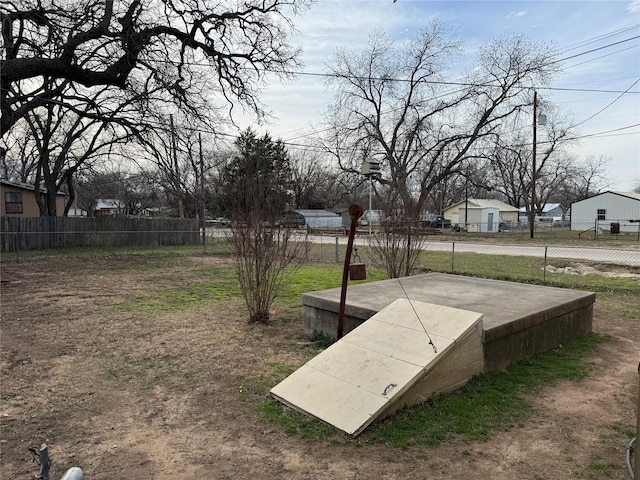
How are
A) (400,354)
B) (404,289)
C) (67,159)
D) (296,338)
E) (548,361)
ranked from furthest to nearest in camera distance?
(67,159), (404,289), (296,338), (548,361), (400,354)

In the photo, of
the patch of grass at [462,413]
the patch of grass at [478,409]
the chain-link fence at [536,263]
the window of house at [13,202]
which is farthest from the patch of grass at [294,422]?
the window of house at [13,202]

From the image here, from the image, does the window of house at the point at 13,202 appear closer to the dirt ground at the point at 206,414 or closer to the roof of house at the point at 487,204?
the dirt ground at the point at 206,414

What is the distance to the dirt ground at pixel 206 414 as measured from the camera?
2.67m

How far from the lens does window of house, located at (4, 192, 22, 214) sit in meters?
23.7

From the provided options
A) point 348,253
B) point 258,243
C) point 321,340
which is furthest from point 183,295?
point 348,253

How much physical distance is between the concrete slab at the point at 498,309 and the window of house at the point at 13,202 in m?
24.7

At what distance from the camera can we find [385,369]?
3518 mm

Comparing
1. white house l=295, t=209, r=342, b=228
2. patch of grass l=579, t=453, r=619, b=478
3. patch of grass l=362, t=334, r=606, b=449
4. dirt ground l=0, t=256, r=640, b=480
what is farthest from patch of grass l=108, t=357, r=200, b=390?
white house l=295, t=209, r=342, b=228

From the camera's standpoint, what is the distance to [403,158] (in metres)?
34.4

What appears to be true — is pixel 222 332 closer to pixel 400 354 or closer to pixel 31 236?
pixel 400 354

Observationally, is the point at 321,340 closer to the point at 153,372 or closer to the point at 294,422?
the point at 153,372

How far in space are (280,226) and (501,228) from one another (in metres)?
39.9

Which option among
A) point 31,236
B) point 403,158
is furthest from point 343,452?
point 403,158

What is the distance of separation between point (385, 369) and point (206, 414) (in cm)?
143
